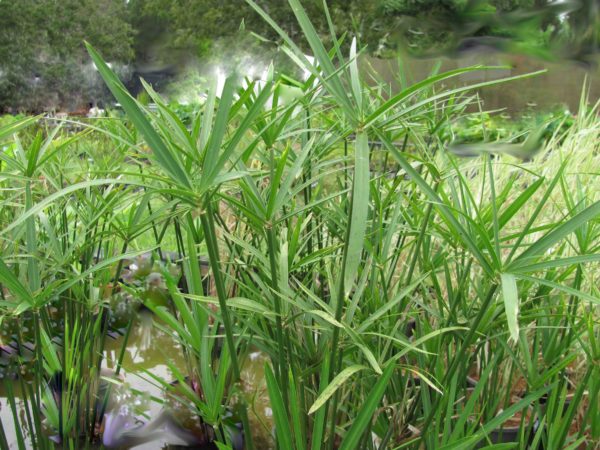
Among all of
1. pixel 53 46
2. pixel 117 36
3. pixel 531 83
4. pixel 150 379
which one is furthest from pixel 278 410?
pixel 53 46

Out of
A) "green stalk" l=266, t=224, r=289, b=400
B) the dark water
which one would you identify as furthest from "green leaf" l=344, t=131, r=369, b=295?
the dark water

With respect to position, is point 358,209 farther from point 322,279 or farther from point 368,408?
point 322,279

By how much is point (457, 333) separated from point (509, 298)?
315mm

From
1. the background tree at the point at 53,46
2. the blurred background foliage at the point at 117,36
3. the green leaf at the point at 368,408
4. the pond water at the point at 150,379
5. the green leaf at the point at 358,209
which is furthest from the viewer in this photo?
the background tree at the point at 53,46

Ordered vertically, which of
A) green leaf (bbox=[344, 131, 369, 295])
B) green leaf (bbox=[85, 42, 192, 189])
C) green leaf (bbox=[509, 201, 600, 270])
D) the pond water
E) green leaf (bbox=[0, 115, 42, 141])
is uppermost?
green leaf (bbox=[85, 42, 192, 189])

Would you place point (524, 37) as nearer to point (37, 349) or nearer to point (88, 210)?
point (88, 210)

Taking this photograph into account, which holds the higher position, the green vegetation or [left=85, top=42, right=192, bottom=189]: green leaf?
[left=85, top=42, right=192, bottom=189]: green leaf

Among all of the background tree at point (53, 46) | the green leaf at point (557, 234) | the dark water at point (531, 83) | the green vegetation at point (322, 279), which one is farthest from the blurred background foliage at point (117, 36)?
the green leaf at point (557, 234)

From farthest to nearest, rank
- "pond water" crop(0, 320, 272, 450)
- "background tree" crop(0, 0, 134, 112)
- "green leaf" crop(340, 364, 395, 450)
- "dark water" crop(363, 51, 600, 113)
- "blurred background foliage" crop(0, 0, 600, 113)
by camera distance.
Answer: "background tree" crop(0, 0, 134, 112)
"blurred background foliage" crop(0, 0, 600, 113)
"dark water" crop(363, 51, 600, 113)
"pond water" crop(0, 320, 272, 450)
"green leaf" crop(340, 364, 395, 450)

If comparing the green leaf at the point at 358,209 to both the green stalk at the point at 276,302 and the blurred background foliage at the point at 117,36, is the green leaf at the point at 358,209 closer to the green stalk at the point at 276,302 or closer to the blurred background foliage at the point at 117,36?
the green stalk at the point at 276,302

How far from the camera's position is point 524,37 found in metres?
1.70

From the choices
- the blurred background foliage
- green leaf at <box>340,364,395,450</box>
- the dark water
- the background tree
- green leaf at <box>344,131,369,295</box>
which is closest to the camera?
green leaf at <box>344,131,369,295</box>

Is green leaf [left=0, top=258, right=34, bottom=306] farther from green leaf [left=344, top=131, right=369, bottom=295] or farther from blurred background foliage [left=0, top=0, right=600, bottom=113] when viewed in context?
blurred background foliage [left=0, top=0, right=600, bottom=113]

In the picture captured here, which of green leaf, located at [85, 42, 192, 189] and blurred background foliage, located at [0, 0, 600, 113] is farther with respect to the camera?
blurred background foliage, located at [0, 0, 600, 113]
